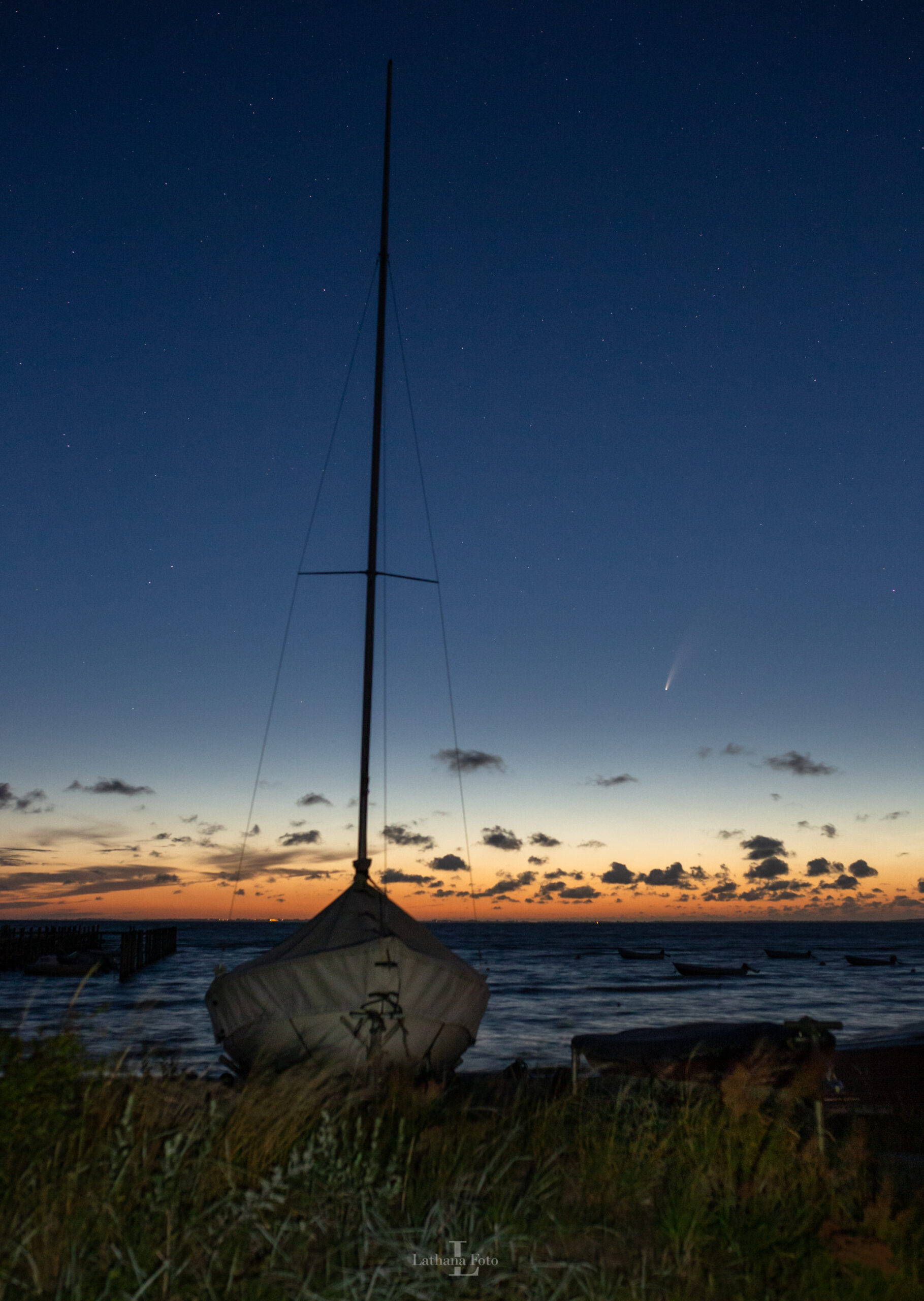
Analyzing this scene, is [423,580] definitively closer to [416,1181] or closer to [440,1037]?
[440,1037]

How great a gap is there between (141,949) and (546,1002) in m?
30.0

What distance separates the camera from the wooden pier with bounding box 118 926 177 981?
56.8 metres

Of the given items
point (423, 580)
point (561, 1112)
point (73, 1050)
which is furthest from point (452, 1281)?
point (423, 580)

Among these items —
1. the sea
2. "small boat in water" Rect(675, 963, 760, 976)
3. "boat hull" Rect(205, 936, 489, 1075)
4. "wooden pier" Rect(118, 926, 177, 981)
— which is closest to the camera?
"boat hull" Rect(205, 936, 489, 1075)

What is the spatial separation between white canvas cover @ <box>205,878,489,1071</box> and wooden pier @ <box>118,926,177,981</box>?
48716 millimetres

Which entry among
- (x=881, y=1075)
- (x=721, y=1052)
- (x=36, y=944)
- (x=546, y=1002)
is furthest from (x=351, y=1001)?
(x=36, y=944)

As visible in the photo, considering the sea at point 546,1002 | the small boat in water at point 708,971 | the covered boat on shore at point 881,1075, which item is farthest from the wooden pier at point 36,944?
the covered boat on shore at point 881,1075

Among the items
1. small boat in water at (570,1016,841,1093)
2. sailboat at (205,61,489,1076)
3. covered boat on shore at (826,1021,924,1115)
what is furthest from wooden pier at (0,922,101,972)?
covered boat on shore at (826,1021,924,1115)

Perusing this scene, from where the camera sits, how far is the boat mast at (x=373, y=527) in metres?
13.1

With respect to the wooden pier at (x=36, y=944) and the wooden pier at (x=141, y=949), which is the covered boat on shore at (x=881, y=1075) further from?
the wooden pier at (x=36, y=944)

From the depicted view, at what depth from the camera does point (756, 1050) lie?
1408 centimetres

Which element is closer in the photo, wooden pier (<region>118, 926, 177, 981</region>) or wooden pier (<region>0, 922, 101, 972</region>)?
wooden pier (<region>118, 926, 177, 981</region>)

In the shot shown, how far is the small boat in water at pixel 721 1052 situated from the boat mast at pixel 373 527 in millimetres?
4980

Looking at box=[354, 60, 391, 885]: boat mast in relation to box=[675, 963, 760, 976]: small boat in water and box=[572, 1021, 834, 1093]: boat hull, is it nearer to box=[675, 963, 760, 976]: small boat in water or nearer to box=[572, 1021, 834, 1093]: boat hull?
box=[572, 1021, 834, 1093]: boat hull
